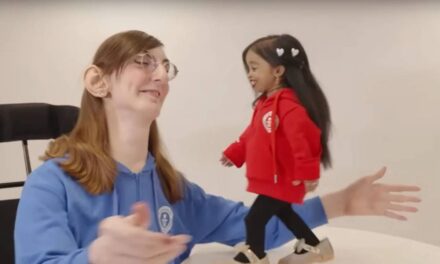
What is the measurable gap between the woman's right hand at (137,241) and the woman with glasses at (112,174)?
0.12m

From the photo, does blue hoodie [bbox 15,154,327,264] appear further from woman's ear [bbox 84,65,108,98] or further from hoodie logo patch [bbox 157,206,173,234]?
woman's ear [bbox 84,65,108,98]

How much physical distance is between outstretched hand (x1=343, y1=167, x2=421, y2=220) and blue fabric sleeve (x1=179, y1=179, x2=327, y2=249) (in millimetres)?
72

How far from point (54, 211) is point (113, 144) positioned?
0.15m

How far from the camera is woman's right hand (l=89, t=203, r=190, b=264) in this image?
19.3 inches

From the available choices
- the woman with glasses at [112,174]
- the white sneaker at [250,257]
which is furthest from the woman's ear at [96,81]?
the white sneaker at [250,257]

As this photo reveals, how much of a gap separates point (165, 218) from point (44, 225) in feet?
0.73

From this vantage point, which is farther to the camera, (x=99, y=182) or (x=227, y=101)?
(x=227, y=101)

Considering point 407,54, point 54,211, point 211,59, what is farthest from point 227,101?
point 54,211

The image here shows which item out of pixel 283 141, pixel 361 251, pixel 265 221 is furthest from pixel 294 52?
pixel 361 251

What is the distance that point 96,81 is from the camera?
0.80m

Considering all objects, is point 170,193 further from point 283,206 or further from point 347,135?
point 347,135

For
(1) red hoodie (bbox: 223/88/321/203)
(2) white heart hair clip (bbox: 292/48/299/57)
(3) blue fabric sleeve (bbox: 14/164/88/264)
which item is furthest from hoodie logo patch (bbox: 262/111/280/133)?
(3) blue fabric sleeve (bbox: 14/164/88/264)

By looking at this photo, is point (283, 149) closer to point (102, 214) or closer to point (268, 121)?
point (268, 121)

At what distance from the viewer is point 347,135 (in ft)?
4.09
